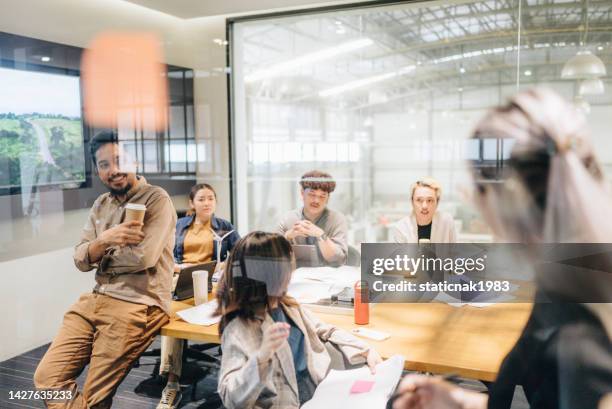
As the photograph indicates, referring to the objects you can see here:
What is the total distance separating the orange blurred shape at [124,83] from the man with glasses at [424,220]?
1139 mm

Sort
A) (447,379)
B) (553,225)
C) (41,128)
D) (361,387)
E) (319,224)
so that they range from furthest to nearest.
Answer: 1. (41,128)
2. (319,224)
3. (361,387)
4. (447,379)
5. (553,225)

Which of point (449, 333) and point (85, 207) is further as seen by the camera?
point (85, 207)

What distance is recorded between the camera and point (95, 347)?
2.19 meters

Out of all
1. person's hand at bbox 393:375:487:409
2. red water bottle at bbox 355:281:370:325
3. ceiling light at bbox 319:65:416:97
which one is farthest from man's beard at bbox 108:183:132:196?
person's hand at bbox 393:375:487:409

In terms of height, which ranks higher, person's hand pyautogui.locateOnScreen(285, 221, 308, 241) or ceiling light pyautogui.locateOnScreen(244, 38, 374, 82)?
ceiling light pyautogui.locateOnScreen(244, 38, 374, 82)

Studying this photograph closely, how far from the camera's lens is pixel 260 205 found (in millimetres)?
2146

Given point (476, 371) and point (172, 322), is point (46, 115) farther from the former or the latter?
point (476, 371)

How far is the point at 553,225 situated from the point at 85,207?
6.00 ft

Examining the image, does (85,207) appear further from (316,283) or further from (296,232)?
(316,283)

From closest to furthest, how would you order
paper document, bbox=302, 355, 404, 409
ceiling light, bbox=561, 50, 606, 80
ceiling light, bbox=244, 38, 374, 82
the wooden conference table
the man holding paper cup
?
ceiling light, bbox=561, 50, 606, 80, the wooden conference table, paper document, bbox=302, 355, 404, 409, ceiling light, bbox=244, 38, 374, 82, the man holding paper cup

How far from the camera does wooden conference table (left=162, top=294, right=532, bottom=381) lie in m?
1.58

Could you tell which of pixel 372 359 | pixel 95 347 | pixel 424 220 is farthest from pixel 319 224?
pixel 95 347

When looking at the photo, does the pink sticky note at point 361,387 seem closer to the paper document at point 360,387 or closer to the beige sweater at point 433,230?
the paper document at point 360,387

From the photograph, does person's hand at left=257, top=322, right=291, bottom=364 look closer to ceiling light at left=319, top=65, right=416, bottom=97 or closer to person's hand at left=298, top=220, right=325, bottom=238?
person's hand at left=298, top=220, right=325, bottom=238
